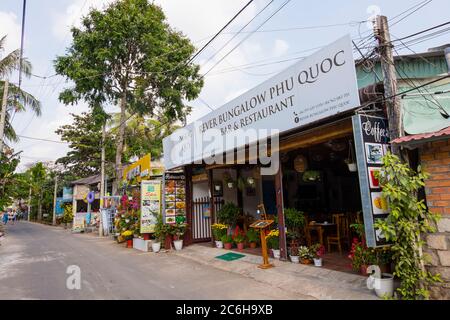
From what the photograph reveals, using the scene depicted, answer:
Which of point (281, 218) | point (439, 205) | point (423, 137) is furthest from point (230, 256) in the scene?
point (423, 137)

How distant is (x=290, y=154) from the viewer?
964 cm

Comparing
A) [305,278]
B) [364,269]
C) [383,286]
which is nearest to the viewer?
[383,286]

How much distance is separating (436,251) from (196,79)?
54.5 feet

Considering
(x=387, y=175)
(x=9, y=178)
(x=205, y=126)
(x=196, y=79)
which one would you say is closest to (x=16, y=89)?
(x=9, y=178)

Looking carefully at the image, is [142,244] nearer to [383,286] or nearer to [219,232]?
[219,232]

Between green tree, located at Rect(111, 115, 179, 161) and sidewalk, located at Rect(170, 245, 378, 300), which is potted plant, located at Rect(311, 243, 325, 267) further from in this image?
green tree, located at Rect(111, 115, 179, 161)

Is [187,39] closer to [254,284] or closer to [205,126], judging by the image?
[205,126]

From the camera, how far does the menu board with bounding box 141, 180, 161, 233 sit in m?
11.1

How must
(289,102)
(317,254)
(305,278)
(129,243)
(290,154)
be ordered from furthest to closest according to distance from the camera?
(129,243)
(290,154)
(317,254)
(289,102)
(305,278)

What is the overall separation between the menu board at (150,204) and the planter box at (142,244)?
0.43 meters

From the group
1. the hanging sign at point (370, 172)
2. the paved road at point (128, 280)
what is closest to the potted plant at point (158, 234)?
the paved road at point (128, 280)

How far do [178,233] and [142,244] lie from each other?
5.51 ft

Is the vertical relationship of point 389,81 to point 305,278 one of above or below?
above

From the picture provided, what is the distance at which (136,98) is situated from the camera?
1797cm
